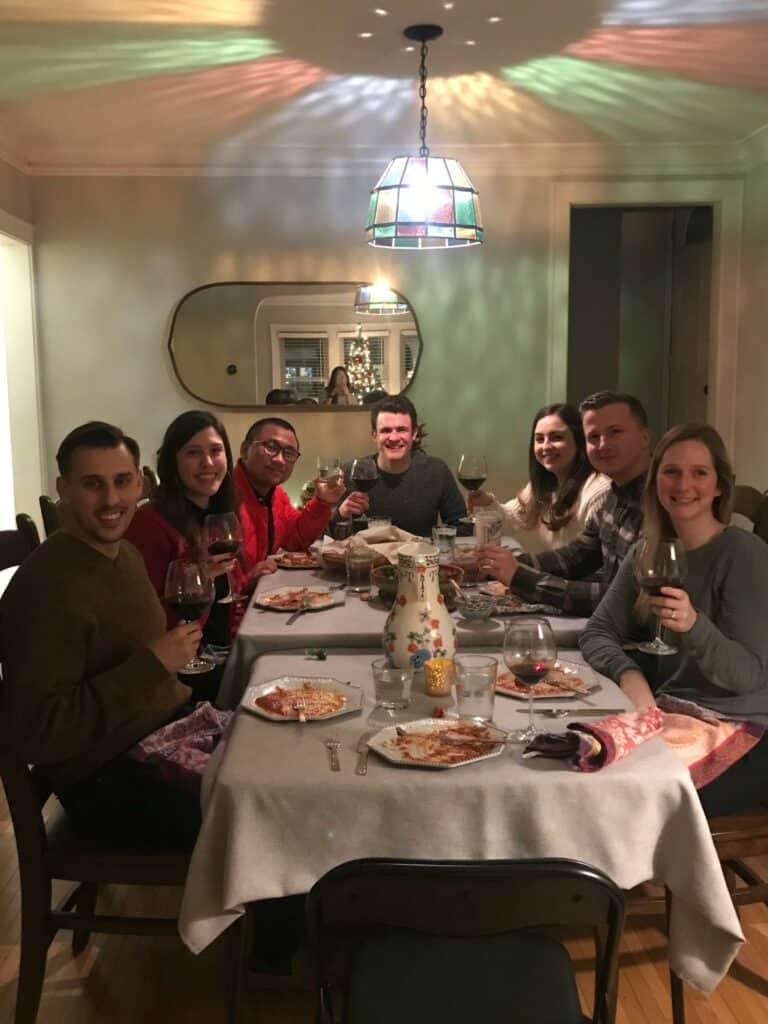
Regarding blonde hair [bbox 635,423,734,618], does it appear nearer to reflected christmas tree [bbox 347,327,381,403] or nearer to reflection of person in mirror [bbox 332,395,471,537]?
reflection of person in mirror [bbox 332,395,471,537]

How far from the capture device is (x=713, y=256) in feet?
15.6

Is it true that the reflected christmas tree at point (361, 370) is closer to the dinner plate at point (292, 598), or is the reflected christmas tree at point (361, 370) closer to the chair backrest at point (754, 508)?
the chair backrest at point (754, 508)

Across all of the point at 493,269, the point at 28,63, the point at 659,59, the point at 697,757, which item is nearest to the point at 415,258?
the point at 493,269

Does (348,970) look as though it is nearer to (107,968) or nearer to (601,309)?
(107,968)

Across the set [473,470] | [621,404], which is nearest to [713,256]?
[473,470]

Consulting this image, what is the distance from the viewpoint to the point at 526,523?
359cm

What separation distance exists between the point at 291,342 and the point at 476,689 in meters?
3.33

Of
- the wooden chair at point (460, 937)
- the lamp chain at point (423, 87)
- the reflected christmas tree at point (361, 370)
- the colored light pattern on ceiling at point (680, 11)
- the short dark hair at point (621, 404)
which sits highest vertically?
the colored light pattern on ceiling at point (680, 11)

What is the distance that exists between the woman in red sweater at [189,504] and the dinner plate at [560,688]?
1011 millimetres

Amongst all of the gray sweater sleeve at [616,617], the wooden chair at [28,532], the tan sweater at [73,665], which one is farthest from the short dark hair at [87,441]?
the gray sweater sleeve at [616,617]

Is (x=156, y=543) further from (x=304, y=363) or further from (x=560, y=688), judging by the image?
(x=304, y=363)

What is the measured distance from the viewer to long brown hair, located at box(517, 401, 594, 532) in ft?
11.0

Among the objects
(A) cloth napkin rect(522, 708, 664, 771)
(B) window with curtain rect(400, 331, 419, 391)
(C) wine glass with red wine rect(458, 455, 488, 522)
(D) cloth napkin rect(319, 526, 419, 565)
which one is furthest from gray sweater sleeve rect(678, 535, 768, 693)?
(B) window with curtain rect(400, 331, 419, 391)

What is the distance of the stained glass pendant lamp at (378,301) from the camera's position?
462 centimetres
